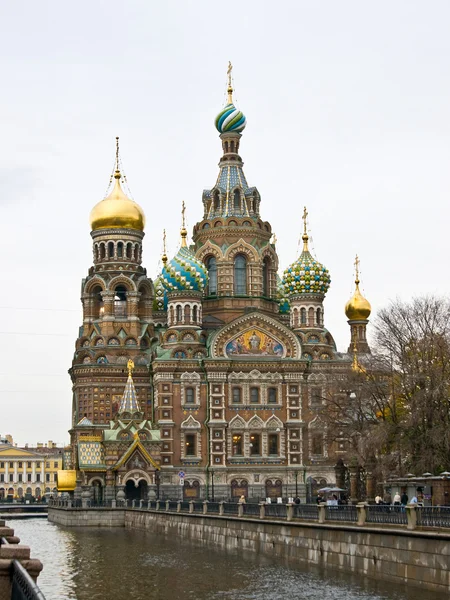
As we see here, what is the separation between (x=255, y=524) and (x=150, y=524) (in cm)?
1471

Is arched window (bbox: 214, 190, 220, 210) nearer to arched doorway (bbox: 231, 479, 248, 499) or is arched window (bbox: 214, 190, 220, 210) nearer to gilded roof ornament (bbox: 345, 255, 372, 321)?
gilded roof ornament (bbox: 345, 255, 372, 321)

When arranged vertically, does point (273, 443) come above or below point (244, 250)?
below

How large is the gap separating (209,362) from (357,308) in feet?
45.2

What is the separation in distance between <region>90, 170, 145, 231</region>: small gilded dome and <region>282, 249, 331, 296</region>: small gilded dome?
10.4 metres

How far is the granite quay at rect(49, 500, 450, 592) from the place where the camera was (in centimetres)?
2368

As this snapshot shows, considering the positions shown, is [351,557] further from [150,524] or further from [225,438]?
[225,438]

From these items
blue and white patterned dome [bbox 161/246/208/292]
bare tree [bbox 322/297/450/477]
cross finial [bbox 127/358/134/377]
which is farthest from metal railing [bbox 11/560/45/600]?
blue and white patterned dome [bbox 161/246/208/292]

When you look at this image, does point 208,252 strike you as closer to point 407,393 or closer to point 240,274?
point 240,274

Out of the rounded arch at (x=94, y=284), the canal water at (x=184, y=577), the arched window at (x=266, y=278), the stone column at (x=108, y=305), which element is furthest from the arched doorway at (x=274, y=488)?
the canal water at (x=184, y=577)

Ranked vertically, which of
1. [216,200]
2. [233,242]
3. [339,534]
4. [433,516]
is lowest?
[339,534]


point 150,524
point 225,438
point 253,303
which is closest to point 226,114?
point 253,303

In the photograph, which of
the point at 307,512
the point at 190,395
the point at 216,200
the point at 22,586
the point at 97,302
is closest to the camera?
the point at 22,586

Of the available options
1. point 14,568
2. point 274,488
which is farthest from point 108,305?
point 14,568

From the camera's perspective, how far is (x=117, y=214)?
68.1m
